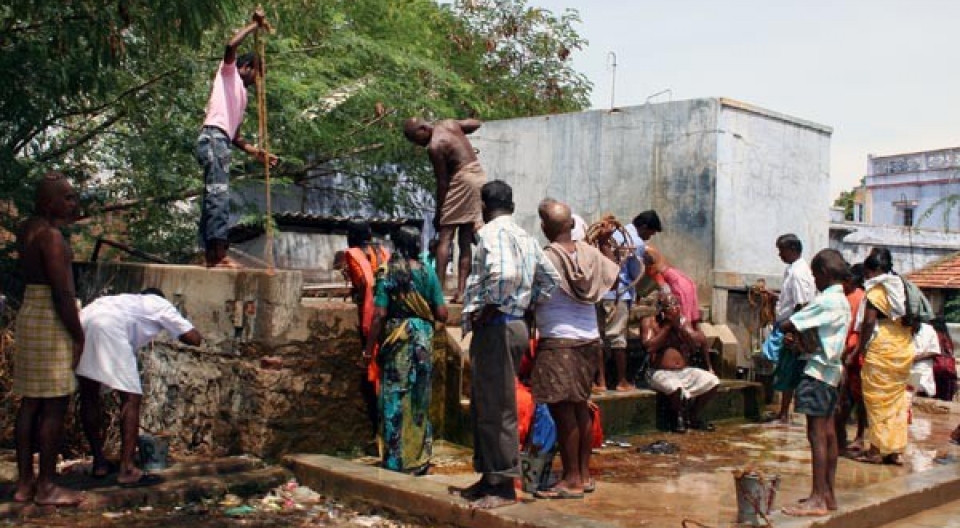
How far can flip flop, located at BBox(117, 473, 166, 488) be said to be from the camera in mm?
5973

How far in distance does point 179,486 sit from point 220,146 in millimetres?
2476

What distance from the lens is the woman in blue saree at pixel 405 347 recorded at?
647 cm

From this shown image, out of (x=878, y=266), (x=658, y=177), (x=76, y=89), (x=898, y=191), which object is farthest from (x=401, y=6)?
(x=898, y=191)

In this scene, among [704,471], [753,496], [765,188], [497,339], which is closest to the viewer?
[753,496]

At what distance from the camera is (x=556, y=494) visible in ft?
19.2

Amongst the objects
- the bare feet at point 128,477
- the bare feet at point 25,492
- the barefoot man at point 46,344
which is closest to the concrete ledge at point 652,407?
the bare feet at point 128,477

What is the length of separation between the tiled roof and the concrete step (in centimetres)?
1760

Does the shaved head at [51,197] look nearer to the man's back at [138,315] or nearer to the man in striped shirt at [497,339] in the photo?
the man's back at [138,315]

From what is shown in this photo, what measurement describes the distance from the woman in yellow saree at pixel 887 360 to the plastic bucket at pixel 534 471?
3.16 meters

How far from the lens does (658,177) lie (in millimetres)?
12180

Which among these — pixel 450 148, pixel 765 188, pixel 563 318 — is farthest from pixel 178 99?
pixel 765 188

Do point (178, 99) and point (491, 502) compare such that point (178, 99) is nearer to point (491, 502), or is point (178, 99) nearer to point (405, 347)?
point (405, 347)

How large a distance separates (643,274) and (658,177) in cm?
310

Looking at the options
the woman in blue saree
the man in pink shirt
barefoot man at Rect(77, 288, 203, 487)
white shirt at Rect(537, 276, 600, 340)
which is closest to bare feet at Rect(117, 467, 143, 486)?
barefoot man at Rect(77, 288, 203, 487)
